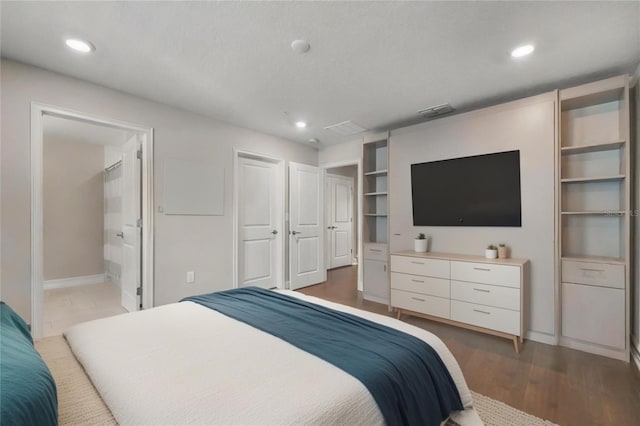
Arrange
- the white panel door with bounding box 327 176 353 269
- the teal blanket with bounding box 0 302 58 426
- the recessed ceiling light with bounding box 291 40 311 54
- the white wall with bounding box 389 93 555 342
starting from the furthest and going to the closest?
the white panel door with bounding box 327 176 353 269 < the white wall with bounding box 389 93 555 342 < the recessed ceiling light with bounding box 291 40 311 54 < the teal blanket with bounding box 0 302 58 426

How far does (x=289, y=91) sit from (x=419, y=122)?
5.90 ft

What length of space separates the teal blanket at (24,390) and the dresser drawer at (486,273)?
2913mm

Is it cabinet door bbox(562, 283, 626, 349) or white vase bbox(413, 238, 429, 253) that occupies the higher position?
white vase bbox(413, 238, 429, 253)

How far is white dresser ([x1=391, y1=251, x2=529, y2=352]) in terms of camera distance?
8.29 feet

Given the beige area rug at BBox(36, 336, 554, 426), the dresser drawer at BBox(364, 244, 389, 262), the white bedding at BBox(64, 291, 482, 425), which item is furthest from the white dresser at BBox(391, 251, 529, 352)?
the white bedding at BBox(64, 291, 482, 425)

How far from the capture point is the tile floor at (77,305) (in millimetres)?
3070

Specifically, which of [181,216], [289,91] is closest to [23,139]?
[181,216]

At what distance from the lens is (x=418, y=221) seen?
351 cm

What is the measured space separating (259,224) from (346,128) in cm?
188

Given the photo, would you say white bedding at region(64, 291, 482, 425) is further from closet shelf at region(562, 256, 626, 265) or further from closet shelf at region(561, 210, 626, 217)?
closet shelf at region(561, 210, 626, 217)

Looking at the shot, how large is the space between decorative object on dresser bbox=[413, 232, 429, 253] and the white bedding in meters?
1.96

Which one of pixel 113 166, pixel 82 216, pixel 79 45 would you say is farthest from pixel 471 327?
pixel 82 216

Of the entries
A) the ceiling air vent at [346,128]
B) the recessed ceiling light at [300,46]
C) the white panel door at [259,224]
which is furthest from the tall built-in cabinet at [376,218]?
the recessed ceiling light at [300,46]

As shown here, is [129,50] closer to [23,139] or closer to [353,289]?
[23,139]
